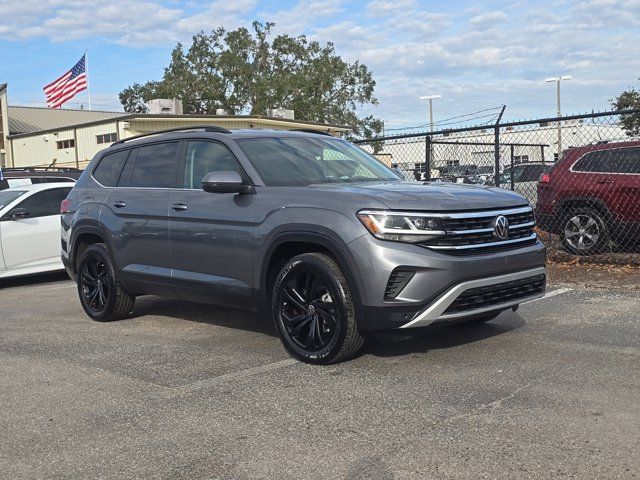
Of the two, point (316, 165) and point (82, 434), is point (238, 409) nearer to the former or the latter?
point (82, 434)

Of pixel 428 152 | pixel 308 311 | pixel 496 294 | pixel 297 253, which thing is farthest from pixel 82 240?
pixel 428 152

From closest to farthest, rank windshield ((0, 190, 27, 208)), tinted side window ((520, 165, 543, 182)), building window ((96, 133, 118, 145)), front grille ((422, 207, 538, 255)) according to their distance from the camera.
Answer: front grille ((422, 207, 538, 255))
windshield ((0, 190, 27, 208))
tinted side window ((520, 165, 543, 182))
building window ((96, 133, 118, 145))

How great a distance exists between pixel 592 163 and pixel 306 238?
22.9 feet

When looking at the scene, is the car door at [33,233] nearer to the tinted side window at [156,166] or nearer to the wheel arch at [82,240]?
the wheel arch at [82,240]

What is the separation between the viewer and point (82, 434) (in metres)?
4.23

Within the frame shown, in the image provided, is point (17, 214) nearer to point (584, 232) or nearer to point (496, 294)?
point (496, 294)

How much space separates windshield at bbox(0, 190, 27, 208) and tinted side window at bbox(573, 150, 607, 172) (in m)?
8.28

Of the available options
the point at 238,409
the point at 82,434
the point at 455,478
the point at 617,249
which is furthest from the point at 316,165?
the point at 617,249

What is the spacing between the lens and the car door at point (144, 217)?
6602mm

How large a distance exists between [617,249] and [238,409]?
8348mm

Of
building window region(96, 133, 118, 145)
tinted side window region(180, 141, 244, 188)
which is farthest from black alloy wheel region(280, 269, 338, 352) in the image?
building window region(96, 133, 118, 145)

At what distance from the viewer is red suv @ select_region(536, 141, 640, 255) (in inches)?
414

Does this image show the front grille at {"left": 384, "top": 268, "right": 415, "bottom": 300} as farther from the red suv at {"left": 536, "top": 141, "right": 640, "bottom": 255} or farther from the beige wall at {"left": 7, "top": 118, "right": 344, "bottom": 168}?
the beige wall at {"left": 7, "top": 118, "right": 344, "bottom": 168}

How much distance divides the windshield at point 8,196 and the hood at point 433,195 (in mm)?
6937
